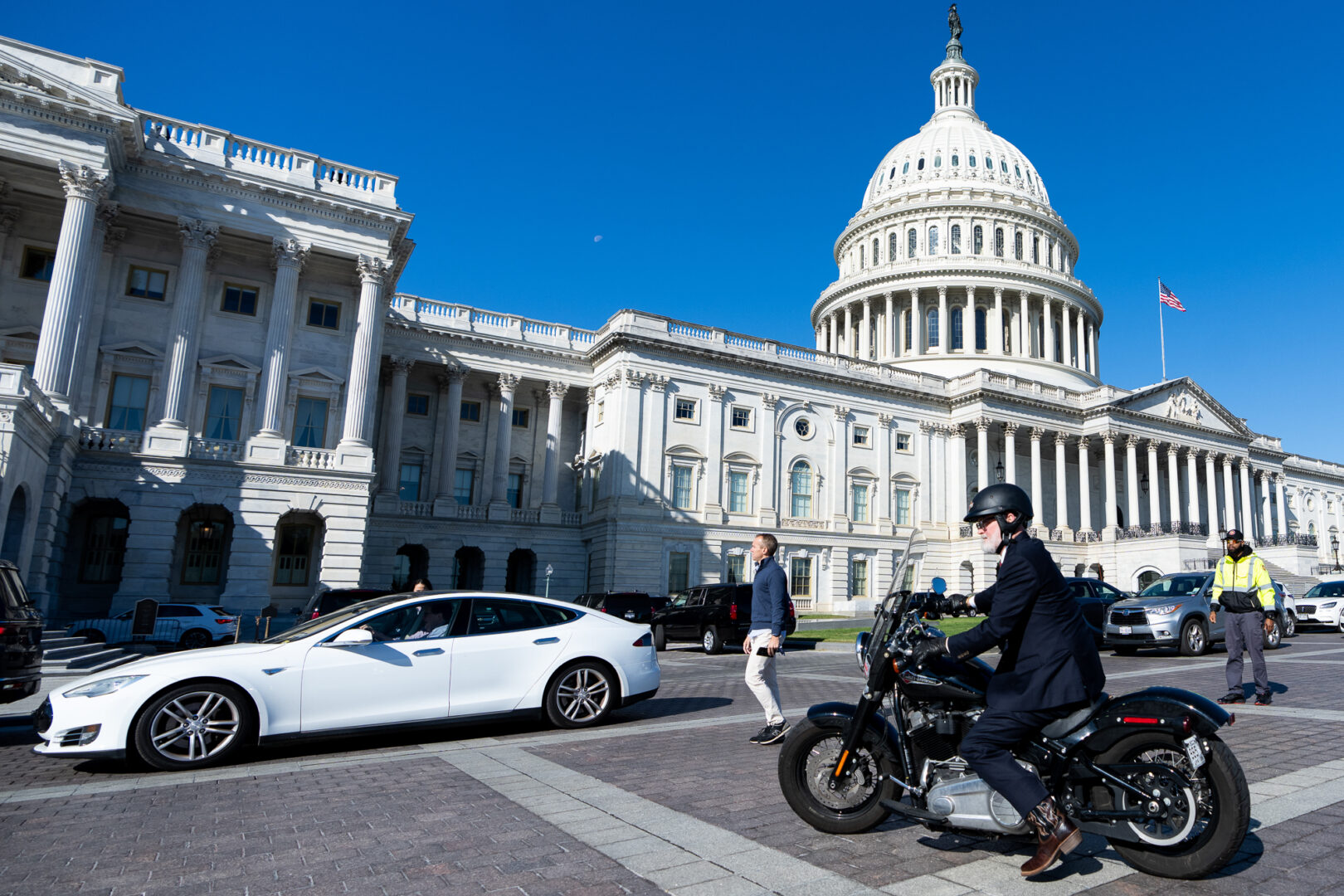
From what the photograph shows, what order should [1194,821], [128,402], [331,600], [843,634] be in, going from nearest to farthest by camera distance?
[1194,821]
[331,600]
[843,634]
[128,402]

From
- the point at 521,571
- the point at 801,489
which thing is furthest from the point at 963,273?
the point at 521,571

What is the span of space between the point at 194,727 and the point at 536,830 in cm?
412

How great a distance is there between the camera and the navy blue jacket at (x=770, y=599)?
28.4 feet

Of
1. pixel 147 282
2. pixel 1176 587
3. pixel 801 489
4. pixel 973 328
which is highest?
pixel 973 328

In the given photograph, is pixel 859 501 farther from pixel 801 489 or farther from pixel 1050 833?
pixel 1050 833

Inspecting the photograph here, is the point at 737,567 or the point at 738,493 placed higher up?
the point at 738,493

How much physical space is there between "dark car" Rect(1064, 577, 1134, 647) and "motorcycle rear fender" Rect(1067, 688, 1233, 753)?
12.8 meters

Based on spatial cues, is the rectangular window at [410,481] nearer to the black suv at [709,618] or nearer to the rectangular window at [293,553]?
the rectangular window at [293,553]

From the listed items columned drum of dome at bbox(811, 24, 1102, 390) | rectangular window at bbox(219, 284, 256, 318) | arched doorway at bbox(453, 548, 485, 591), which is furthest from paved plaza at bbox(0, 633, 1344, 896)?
columned drum of dome at bbox(811, 24, 1102, 390)

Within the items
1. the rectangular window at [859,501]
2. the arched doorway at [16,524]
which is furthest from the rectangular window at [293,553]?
the rectangular window at [859,501]

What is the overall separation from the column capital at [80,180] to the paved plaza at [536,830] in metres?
22.7

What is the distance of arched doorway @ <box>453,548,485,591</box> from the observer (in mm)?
42844

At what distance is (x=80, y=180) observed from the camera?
2512 cm

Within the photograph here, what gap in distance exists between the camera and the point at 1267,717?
9484 mm
